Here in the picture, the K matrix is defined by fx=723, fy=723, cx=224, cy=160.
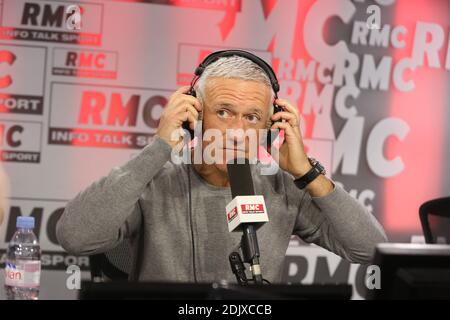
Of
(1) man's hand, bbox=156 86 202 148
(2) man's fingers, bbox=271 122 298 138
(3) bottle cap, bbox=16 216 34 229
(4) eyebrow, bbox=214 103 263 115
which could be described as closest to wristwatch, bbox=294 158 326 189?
(2) man's fingers, bbox=271 122 298 138

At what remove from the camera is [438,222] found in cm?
278

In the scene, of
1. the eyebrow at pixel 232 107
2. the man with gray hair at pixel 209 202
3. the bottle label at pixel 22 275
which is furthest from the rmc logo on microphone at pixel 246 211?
the bottle label at pixel 22 275

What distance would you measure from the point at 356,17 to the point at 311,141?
0.77 meters

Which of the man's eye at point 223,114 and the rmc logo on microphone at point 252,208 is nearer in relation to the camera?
the rmc logo on microphone at point 252,208

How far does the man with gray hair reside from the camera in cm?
209

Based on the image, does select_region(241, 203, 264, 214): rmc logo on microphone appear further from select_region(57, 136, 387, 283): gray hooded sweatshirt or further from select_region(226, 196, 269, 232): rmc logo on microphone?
select_region(57, 136, 387, 283): gray hooded sweatshirt

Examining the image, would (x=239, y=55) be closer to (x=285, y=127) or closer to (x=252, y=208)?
(x=285, y=127)

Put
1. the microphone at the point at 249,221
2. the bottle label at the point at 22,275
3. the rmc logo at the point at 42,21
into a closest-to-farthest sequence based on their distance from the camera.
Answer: the microphone at the point at 249,221 < the bottle label at the point at 22,275 < the rmc logo at the point at 42,21

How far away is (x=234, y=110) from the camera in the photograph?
7.11ft

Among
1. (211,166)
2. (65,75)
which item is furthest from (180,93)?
(65,75)

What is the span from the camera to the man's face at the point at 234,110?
213 centimetres

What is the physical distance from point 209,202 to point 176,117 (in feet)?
0.99

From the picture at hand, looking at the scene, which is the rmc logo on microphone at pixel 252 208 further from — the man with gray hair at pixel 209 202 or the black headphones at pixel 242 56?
the black headphones at pixel 242 56

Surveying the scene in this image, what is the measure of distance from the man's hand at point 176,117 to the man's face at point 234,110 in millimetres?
81
